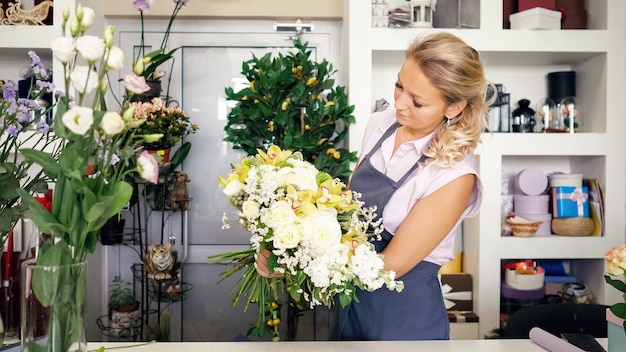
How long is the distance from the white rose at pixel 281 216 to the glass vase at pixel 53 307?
440 mm

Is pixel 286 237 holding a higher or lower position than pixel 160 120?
lower

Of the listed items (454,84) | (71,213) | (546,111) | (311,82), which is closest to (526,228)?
(546,111)

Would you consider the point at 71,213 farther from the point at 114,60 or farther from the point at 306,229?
the point at 306,229

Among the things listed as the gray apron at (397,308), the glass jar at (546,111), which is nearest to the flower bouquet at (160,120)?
the gray apron at (397,308)

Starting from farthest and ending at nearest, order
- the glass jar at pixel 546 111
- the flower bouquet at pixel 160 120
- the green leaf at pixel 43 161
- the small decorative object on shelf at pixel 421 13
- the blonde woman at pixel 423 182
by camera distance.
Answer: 1. the glass jar at pixel 546 111
2. the small decorative object on shelf at pixel 421 13
3. the flower bouquet at pixel 160 120
4. the blonde woman at pixel 423 182
5. the green leaf at pixel 43 161

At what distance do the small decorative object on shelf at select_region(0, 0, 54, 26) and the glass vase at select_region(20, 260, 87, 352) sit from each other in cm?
228

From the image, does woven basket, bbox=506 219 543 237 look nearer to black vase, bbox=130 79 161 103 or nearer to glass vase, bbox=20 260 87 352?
black vase, bbox=130 79 161 103

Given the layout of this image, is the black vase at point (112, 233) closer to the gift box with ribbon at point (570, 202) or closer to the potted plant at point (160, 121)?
the potted plant at point (160, 121)

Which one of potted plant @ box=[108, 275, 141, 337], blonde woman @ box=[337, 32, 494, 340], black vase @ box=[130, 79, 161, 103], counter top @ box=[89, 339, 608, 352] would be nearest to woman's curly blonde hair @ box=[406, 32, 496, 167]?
blonde woman @ box=[337, 32, 494, 340]

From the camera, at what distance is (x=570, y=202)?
311 cm

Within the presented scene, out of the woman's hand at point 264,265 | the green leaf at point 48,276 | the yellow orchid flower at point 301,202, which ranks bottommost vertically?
the woman's hand at point 264,265

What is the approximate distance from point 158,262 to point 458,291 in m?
1.47

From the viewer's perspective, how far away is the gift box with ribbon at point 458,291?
3.12 meters

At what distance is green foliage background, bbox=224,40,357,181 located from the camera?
2.89 meters
